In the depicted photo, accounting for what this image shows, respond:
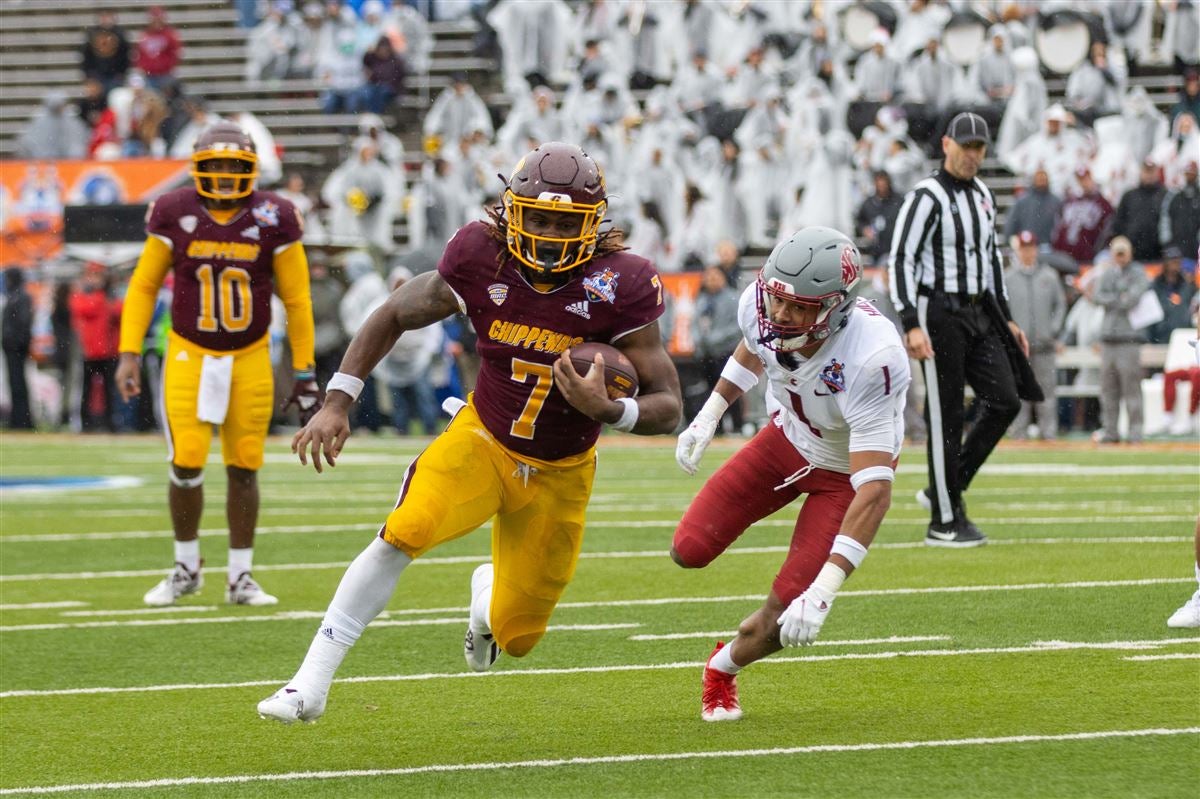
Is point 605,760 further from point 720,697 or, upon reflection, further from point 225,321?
point 225,321

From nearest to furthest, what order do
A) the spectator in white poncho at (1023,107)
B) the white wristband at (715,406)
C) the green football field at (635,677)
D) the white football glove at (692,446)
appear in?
the green football field at (635,677) < the white football glove at (692,446) < the white wristband at (715,406) < the spectator in white poncho at (1023,107)

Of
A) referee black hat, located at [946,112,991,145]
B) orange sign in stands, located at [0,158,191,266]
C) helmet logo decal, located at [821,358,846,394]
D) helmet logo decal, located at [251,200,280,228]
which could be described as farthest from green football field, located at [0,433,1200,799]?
orange sign in stands, located at [0,158,191,266]

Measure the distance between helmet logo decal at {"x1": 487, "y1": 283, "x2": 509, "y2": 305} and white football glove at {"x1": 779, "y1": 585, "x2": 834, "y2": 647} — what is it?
119 cm

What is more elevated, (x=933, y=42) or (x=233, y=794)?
(x=933, y=42)

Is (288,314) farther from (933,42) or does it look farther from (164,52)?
(164,52)

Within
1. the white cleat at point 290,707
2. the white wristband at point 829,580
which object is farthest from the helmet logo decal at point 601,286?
the white cleat at point 290,707

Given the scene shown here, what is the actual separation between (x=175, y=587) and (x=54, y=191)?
589 inches

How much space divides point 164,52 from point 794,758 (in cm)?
2233

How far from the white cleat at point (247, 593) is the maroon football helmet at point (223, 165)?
5.26ft

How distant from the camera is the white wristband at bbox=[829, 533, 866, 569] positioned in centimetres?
513

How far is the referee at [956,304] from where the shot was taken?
896cm

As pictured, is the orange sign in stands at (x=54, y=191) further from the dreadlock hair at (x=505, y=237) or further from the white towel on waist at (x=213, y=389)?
the dreadlock hair at (x=505, y=237)

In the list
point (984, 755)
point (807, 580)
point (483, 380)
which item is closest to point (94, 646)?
point (483, 380)

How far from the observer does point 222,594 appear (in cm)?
858
